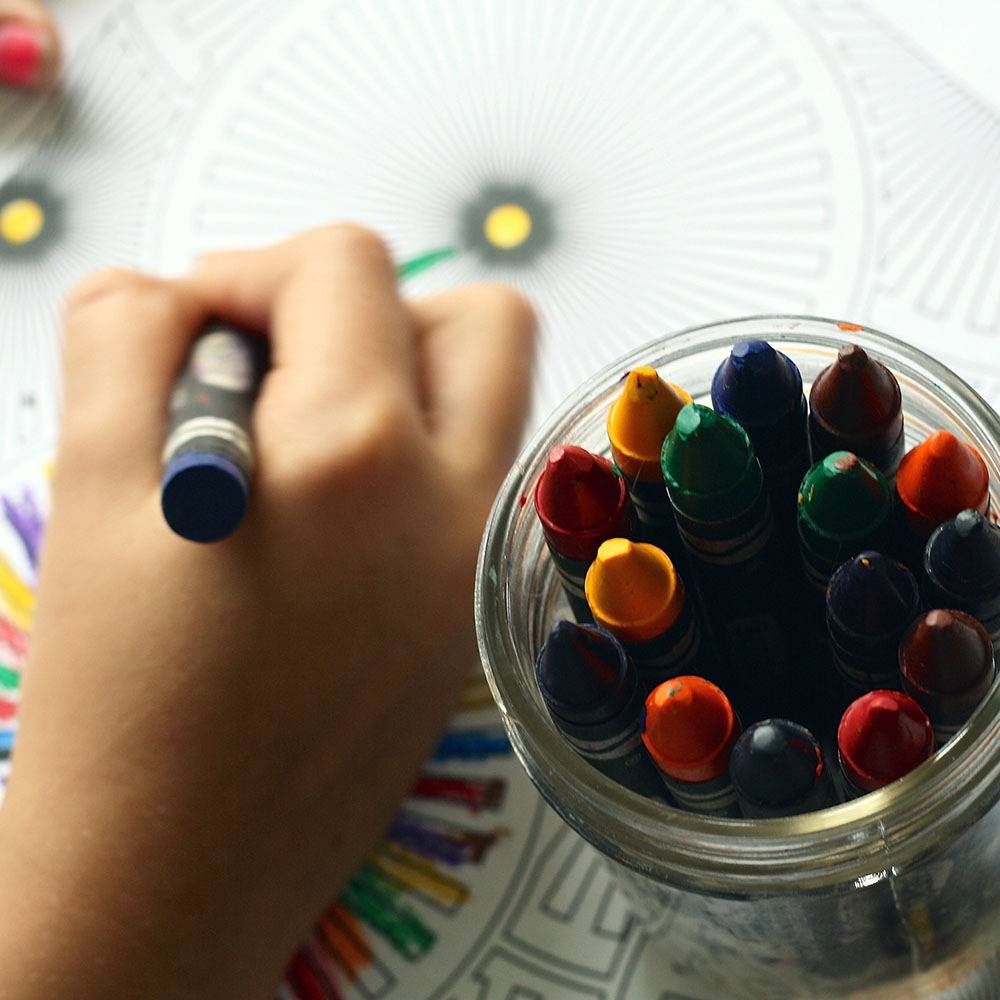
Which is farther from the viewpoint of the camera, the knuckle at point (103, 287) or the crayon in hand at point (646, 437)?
the knuckle at point (103, 287)

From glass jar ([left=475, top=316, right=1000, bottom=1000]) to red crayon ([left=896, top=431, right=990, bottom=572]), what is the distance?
30 millimetres

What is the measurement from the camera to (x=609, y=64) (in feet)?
2.01

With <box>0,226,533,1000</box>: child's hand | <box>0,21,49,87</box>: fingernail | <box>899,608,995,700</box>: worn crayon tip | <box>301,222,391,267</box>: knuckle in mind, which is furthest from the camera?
<box>0,21,49,87</box>: fingernail

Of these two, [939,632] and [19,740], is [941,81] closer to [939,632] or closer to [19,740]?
[939,632]

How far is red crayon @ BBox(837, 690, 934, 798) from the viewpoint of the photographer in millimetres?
262

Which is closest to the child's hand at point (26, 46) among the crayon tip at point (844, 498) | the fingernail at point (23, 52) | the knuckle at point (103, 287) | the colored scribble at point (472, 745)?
the fingernail at point (23, 52)

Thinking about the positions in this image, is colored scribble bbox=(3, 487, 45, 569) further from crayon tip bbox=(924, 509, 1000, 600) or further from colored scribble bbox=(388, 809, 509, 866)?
crayon tip bbox=(924, 509, 1000, 600)

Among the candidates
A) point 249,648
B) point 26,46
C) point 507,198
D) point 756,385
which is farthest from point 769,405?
point 26,46

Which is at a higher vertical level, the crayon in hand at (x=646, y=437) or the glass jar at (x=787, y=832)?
the crayon in hand at (x=646, y=437)

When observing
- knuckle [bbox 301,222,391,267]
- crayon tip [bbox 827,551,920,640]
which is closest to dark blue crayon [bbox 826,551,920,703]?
crayon tip [bbox 827,551,920,640]

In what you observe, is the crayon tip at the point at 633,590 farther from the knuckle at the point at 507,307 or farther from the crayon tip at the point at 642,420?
the knuckle at the point at 507,307

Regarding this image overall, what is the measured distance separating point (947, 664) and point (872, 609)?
2 cm

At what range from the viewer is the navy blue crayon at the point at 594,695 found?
277 mm

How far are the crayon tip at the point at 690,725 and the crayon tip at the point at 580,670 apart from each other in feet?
0.04
